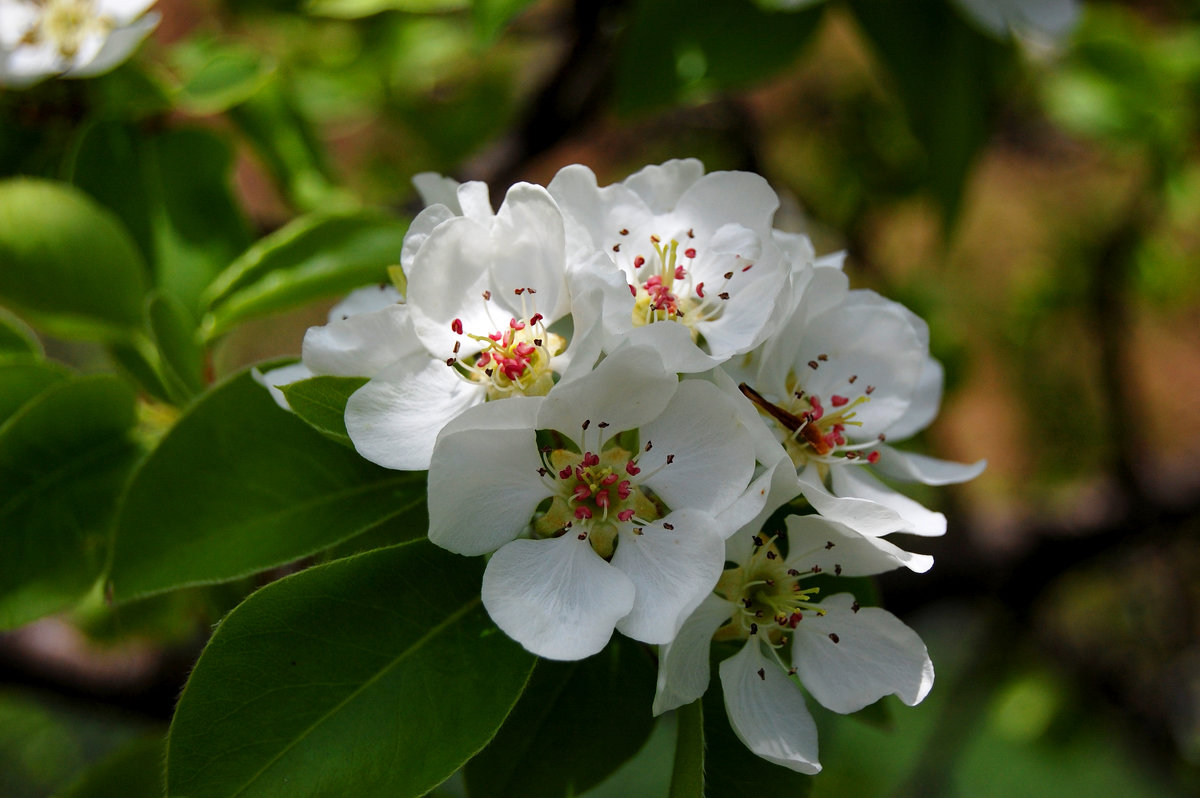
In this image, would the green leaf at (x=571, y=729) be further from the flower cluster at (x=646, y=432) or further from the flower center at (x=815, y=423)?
the flower center at (x=815, y=423)

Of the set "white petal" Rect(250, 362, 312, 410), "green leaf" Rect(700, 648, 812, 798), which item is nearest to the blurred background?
"green leaf" Rect(700, 648, 812, 798)

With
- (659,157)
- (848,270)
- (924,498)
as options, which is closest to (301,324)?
(659,157)

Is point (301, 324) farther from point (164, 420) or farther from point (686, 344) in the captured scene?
point (686, 344)

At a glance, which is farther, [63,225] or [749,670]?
[63,225]

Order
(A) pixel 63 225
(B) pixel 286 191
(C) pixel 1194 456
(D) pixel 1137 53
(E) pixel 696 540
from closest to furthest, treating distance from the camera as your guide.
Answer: (E) pixel 696 540 < (A) pixel 63 225 < (B) pixel 286 191 < (D) pixel 1137 53 < (C) pixel 1194 456

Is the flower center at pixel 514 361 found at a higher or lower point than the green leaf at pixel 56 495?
higher

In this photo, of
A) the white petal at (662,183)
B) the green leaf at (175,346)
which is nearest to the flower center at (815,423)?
the white petal at (662,183)

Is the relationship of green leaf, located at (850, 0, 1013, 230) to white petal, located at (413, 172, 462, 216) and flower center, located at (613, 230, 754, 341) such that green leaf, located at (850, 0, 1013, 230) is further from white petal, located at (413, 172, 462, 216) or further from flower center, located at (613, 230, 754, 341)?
white petal, located at (413, 172, 462, 216)
